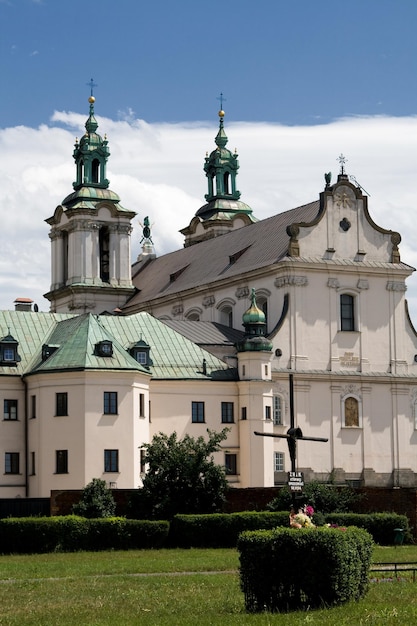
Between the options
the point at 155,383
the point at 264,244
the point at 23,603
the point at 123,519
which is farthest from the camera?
the point at 264,244

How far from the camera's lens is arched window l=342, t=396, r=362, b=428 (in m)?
79.9

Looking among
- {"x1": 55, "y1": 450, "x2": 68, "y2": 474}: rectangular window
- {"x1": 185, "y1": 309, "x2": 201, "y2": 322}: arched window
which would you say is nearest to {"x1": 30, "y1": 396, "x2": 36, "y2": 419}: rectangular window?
{"x1": 55, "y1": 450, "x2": 68, "y2": 474}: rectangular window

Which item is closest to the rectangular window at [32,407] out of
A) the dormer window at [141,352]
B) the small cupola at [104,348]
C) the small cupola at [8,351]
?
the small cupola at [8,351]

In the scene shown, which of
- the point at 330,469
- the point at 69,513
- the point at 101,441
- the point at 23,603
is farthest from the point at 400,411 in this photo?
the point at 23,603

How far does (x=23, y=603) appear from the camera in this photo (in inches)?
1208

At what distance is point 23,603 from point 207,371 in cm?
4352

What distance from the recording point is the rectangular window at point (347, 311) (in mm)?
81750

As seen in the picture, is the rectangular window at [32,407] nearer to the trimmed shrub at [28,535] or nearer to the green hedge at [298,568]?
the trimmed shrub at [28,535]

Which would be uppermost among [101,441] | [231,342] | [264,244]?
[264,244]

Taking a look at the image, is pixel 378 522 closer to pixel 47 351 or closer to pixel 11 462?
pixel 11 462

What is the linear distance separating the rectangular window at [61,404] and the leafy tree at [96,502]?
27.0 ft

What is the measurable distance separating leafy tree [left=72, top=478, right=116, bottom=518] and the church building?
6329 millimetres

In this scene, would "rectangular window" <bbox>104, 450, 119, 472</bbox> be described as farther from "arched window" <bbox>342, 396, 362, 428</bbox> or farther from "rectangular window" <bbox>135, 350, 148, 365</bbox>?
"arched window" <bbox>342, 396, 362, 428</bbox>

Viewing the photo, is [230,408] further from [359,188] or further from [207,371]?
[359,188]
